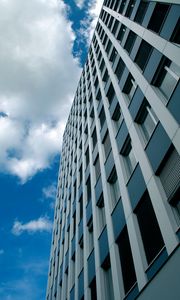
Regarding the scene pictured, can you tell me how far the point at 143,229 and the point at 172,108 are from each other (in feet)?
15.6

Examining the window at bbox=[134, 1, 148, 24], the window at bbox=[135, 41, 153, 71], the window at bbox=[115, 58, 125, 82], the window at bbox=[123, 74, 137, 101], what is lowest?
the window at bbox=[123, 74, 137, 101]

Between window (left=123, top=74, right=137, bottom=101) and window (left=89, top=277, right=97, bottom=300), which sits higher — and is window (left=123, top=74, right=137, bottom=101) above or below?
above

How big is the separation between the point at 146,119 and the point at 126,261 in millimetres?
6650

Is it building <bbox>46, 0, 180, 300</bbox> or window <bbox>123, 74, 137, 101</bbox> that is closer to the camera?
building <bbox>46, 0, 180, 300</bbox>

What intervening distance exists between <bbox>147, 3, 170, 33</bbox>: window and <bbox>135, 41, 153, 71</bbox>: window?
0.96 meters

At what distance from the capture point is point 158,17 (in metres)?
15.3

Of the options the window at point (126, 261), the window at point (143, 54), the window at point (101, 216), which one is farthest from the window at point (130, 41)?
the window at point (126, 261)

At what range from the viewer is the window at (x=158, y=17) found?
14.8 m

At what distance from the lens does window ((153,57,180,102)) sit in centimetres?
1156

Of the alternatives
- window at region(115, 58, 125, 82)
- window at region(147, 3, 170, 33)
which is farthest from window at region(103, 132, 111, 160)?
window at region(147, 3, 170, 33)

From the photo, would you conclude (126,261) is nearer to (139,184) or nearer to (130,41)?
(139,184)

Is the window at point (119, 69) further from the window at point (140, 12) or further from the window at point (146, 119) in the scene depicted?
the window at point (146, 119)

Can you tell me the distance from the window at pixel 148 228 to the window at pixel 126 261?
50.8 inches

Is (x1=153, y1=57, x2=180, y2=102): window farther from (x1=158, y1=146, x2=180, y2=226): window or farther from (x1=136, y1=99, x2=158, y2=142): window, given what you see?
(x1=158, y1=146, x2=180, y2=226): window
